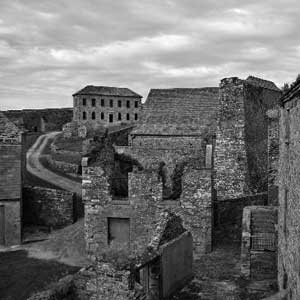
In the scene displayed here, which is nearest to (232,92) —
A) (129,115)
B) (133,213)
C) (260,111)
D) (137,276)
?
(260,111)

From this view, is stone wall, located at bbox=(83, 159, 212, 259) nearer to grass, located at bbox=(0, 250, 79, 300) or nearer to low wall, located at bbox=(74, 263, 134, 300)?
grass, located at bbox=(0, 250, 79, 300)

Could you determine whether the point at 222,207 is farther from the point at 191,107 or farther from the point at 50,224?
the point at 191,107

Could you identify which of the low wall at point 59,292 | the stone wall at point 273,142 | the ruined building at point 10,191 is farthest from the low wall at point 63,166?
the low wall at point 59,292

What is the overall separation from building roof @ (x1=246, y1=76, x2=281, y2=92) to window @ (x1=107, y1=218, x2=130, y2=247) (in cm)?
973

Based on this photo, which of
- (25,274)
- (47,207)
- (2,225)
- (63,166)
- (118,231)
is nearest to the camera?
(25,274)

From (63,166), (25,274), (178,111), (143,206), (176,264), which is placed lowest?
(25,274)

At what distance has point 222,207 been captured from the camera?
17.6m

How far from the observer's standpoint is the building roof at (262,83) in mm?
22059

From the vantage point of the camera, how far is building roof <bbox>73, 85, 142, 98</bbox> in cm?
Answer: 7131

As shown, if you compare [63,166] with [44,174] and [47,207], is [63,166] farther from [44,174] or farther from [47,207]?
[47,207]

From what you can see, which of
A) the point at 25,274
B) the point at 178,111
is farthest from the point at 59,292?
the point at 178,111

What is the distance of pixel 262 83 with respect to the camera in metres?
23.0

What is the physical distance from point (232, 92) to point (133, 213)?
→ 7.82 metres

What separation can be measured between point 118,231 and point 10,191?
5.80 meters
